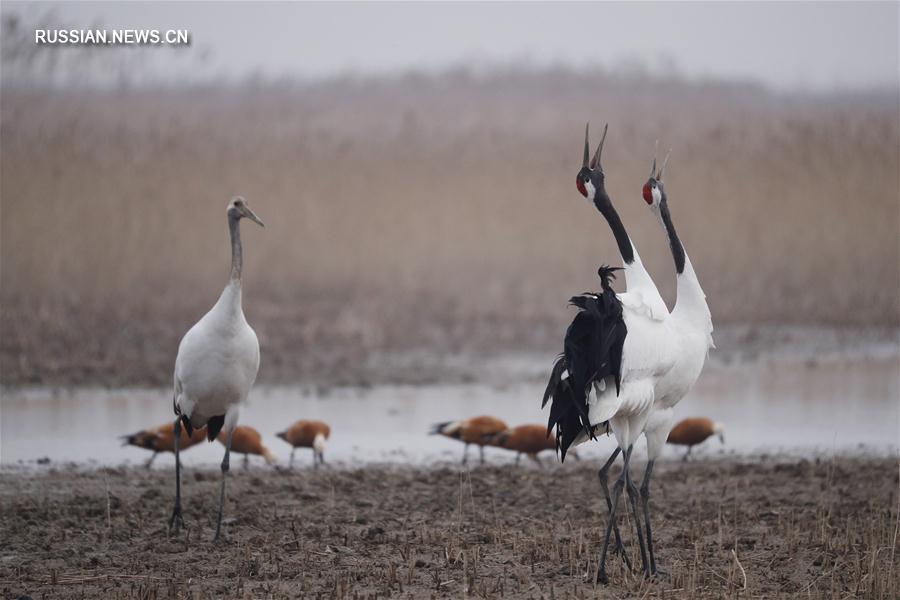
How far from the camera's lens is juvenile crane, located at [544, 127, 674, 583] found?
5.28m

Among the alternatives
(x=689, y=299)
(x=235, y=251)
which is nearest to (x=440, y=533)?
(x=689, y=299)

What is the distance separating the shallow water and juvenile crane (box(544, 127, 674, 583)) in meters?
3.12

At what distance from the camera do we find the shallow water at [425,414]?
8703mm

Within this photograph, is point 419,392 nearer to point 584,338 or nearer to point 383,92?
point 584,338

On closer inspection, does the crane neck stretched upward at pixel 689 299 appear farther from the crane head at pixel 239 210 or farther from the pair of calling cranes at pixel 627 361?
the crane head at pixel 239 210

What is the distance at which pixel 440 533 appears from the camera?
612 centimetres

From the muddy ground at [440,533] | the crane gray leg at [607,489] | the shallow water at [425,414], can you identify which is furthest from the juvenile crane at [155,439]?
the crane gray leg at [607,489]

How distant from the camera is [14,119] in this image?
52.3 ft

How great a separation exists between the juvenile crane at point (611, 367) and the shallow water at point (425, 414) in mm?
3120

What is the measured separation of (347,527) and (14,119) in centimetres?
1143

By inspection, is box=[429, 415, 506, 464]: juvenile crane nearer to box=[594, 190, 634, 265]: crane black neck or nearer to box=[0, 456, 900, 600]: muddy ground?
box=[0, 456, 900, 600]: muddy ground

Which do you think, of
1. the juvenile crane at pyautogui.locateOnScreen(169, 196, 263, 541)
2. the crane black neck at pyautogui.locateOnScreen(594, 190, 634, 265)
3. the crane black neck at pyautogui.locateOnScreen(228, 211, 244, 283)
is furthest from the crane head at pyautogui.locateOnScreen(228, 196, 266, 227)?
the crane black neck at pyautogui.locateOnScreen(594, 190, 634, 265)

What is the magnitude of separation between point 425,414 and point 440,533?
403cm

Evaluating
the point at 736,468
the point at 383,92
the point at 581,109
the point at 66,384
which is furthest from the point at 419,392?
the point at 383,92
